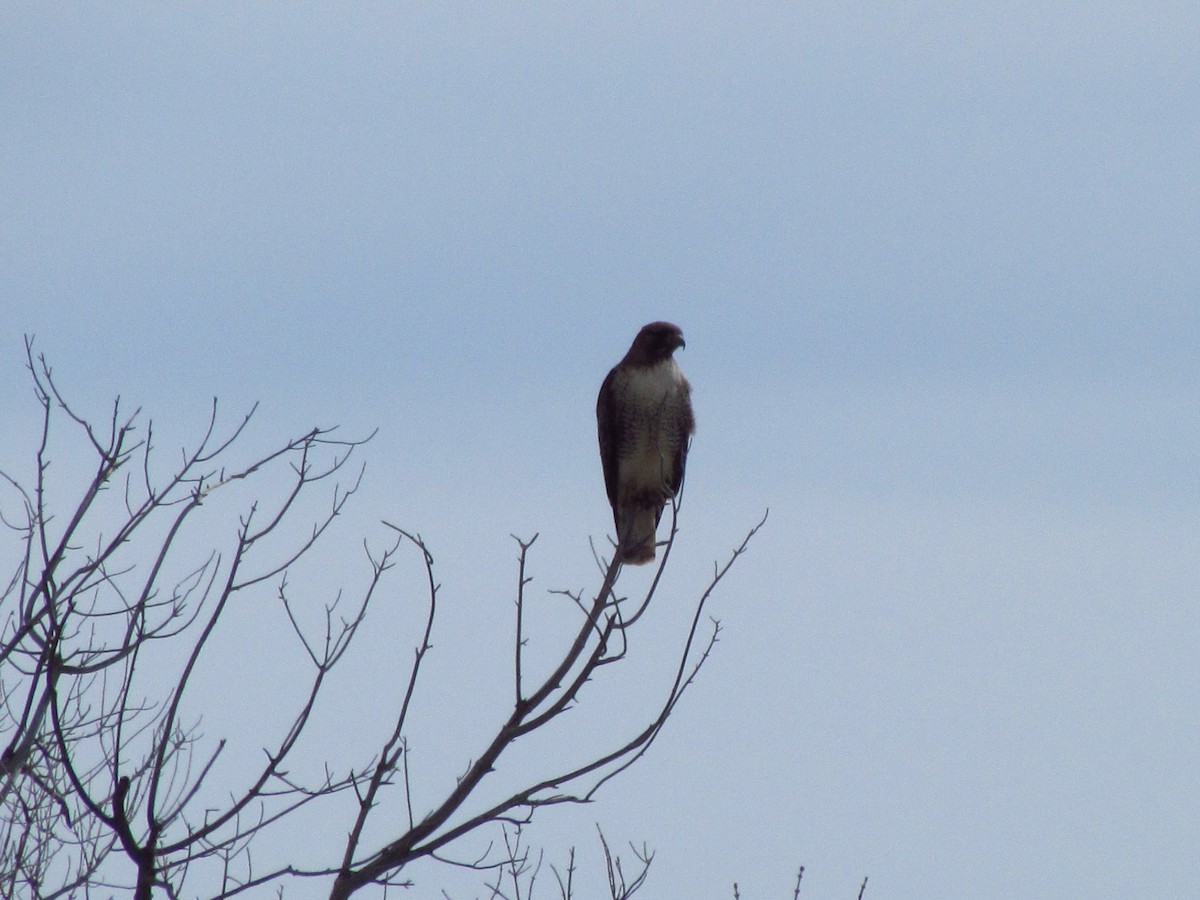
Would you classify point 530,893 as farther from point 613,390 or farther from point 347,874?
point 613,390

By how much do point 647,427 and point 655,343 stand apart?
0.48 metres

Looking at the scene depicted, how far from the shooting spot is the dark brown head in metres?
8.59

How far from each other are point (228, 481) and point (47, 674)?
900 mm

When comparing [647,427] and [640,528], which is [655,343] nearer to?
→ [647,427]

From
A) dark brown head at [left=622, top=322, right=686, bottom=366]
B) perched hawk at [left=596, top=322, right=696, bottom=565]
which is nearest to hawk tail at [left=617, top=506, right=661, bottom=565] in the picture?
perched hawk at [left=596, top=322, right=696, bottom=565]

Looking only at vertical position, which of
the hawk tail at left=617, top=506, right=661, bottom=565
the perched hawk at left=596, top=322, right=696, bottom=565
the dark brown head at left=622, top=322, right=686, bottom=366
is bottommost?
the hawk tail at left=617, top=506, right=661, bottom=565

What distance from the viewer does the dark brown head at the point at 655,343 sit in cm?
859

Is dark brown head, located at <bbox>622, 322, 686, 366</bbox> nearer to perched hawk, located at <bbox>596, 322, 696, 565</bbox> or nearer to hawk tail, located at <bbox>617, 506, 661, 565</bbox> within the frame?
perched hawk, located at <bbox>596, 322, 696, 565</bbox>

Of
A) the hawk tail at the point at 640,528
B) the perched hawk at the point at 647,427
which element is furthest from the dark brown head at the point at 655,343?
the hawk tail at the point at 640,528

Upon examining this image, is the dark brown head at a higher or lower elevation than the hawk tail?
higher

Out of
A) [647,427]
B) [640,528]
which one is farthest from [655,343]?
[640,528]

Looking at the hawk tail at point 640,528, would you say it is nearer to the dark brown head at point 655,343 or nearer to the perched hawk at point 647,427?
the perched hawk at point 647,427

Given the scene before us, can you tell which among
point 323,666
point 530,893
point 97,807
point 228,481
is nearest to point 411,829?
point 323,666

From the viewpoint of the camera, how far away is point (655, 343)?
862 cm
